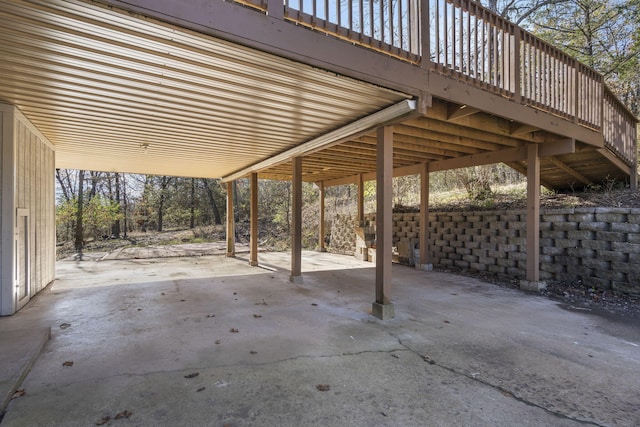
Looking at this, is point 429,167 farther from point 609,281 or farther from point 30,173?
point 30,173

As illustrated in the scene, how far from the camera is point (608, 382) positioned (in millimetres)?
2410

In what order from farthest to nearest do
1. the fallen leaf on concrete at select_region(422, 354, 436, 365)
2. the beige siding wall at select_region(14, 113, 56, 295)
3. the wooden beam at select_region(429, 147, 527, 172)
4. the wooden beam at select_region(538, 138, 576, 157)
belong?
the wooden beam at select_region(429, 147, 527, 172)
the wooden beam at select_region(538, 138, 576, 157)
the beige siding wall at select_region(14, 113, 56, 295)
the fallen leaf on concrete at select_region(422, 354, 436, 365)

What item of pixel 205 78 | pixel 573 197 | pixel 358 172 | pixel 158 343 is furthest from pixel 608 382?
pixel 358 172

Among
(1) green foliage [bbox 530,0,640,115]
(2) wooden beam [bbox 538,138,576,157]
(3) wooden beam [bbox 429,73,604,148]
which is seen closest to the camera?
(3) wooden beam [bbox 429,73,604,148]

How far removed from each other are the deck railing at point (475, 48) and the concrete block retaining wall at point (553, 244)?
68.2 inches

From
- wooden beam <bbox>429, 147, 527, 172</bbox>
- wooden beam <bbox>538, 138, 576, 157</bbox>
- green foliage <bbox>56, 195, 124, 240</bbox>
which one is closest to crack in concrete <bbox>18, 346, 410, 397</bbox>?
wooden beam <bbox>538, 138, 576, 157</bbox>

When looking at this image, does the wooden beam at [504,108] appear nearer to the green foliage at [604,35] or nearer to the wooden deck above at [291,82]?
the wooden deck above at [291,82]

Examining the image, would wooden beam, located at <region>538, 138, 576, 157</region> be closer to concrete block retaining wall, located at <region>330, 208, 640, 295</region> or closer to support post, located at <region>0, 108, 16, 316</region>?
concrete block retaining wall, located at <region>330, 208, 640, 295</region>

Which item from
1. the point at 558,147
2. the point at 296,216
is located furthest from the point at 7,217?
the point at 558,147

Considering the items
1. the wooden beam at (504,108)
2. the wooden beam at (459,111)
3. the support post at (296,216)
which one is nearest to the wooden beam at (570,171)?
the wooden beam at (504,108)

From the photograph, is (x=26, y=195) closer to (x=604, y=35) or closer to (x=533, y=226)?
(x=533, y=226)

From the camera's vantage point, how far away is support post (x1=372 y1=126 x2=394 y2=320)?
153 inches

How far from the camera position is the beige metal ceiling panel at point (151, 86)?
2191 millimetres

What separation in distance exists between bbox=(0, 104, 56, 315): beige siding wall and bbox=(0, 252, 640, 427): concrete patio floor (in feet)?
1.75
